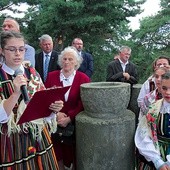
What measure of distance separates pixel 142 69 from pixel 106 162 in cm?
835

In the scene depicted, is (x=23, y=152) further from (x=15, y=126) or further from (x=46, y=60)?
(x=46, y=60)

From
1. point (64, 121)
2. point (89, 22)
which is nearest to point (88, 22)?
point (89, 22)

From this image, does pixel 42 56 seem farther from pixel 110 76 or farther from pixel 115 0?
pixel 115 0

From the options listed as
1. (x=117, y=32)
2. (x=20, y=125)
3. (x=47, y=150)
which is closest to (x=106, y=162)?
(x=47, y=150)

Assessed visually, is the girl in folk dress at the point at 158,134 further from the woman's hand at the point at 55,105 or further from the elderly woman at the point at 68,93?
the elderly woman at the point at 68,93

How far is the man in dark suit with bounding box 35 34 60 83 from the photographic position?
16.9 feet

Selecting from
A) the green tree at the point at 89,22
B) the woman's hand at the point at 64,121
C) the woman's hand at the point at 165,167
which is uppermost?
the green tree at the point at 89,22

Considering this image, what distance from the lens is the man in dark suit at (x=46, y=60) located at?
514cm

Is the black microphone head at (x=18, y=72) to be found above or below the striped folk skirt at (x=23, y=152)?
above

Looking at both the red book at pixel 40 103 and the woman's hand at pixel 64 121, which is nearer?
the red book at pixel 40 103

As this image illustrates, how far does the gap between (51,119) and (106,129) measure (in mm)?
732

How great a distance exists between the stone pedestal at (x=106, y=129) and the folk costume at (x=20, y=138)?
2.58 feet

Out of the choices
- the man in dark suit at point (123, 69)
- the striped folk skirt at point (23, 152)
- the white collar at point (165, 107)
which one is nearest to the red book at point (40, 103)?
the striped folk skirt at point (23, 152)

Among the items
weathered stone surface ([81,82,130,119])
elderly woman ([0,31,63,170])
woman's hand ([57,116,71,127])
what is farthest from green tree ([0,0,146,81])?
elderly woman ([0,31,63,170])
